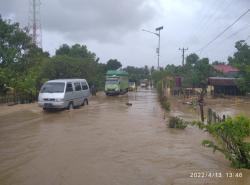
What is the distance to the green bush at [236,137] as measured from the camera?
8664mm

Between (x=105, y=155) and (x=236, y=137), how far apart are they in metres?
3.84

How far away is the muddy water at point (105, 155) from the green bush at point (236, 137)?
33cm

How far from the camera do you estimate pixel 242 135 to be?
8625mm

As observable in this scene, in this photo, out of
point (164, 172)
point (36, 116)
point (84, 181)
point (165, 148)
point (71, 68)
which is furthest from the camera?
point (71, 68)

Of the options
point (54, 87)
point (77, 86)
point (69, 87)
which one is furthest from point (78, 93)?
point (54, 87)

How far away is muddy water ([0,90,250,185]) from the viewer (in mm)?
8398

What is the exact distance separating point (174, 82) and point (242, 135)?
41459mm

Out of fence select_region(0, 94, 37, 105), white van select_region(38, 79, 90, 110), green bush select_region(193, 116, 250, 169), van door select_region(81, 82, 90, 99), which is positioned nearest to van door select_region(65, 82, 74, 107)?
white van select_region(38, 79, 90, 110)

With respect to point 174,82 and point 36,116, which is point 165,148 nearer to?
point 36,116

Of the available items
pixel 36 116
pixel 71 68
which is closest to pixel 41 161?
pixel 36 116

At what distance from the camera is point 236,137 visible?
8.81 metres

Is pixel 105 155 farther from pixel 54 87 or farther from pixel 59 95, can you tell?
pixel 54 87

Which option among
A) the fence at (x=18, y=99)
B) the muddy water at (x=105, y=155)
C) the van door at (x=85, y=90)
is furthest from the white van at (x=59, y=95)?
the fence at (x=18, y=99)

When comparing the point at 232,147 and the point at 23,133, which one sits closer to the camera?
the point at 232,147
